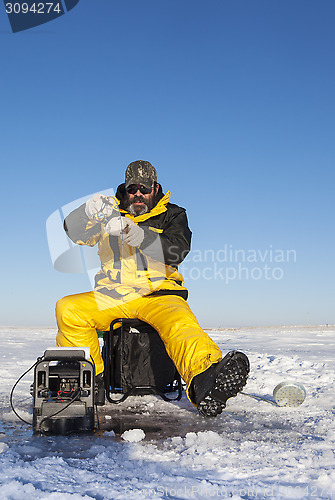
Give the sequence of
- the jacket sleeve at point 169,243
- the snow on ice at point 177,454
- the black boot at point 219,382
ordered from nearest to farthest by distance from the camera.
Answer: the snow on ice at point 177,454
the black boot at point 219,382
the jacket sleeve at point 169,243

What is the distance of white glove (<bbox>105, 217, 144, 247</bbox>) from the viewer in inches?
118

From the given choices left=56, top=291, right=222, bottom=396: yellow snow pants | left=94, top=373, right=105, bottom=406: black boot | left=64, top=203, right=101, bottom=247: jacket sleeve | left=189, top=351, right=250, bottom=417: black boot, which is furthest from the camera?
left=64, top=203, right=101, bottom=247: jacket sleeve

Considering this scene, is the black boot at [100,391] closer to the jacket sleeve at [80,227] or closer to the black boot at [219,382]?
the black boot at [219,382]

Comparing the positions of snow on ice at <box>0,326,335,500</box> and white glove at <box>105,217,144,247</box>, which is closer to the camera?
snow on ice at <box>0,326,335,500</box>

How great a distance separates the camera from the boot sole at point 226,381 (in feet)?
7.93

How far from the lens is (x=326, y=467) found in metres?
1.79

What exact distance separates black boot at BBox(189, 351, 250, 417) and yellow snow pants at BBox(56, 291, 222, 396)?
0.17 meters

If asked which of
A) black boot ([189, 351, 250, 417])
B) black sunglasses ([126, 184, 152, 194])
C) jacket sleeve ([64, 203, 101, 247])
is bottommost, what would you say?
black boot ([189, 351, 250, 417])

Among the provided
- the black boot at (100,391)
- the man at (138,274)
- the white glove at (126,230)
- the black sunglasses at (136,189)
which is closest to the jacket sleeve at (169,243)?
the man at (138,274)

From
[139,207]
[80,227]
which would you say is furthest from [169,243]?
[80,227]

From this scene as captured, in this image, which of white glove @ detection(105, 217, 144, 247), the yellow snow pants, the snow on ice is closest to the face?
white glove @ detection(105, 217, 144, 247)

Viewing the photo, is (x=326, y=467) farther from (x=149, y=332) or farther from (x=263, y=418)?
(x=149, y=332)

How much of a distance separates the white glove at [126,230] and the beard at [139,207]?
1.60 feet

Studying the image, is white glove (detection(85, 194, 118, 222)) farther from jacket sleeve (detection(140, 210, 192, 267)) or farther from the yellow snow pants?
the yellow snow pants
